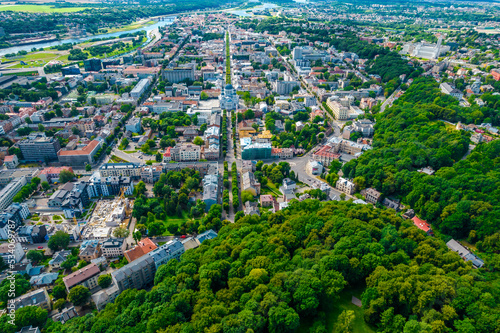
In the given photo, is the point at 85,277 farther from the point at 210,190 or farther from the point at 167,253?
the point at 210,190

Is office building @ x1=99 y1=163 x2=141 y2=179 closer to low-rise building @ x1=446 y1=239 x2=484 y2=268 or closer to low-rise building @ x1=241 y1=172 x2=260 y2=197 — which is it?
low-rise building @ x1=241 y1=172 x2=260 y2=197

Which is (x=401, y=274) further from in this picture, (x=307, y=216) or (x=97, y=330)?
(x=97, y=330)

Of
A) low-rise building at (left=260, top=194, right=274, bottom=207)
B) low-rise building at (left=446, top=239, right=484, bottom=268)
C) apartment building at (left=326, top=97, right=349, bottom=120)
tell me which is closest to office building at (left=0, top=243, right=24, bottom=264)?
low-rise building at (left=260, top=194, right=274, bottom=207)

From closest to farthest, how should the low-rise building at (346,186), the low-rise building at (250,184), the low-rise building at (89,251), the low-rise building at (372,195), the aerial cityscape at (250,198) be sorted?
the aerial cityscape at (250,198), the low-rise building at (89,251), the low-rise building at (372,195), the low-rise building at (250,184), the low-rise building at (346,186)

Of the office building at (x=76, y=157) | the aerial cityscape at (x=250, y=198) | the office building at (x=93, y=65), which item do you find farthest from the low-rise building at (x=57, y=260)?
the office building at (x=93, y=65)

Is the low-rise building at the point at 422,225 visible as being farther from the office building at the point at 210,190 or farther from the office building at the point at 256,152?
the office building at the point at 210,190

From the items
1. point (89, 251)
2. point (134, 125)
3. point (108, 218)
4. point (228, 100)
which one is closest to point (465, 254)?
point (89, 251)
